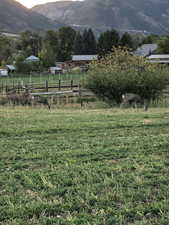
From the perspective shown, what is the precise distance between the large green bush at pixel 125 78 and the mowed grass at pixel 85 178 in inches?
574

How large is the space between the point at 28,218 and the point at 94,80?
2003 centimetres

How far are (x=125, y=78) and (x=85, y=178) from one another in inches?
720

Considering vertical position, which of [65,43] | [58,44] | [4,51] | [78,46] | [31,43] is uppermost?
[31,43]

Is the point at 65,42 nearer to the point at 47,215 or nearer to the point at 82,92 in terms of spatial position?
the point at 82,92

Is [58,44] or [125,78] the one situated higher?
[58,44]

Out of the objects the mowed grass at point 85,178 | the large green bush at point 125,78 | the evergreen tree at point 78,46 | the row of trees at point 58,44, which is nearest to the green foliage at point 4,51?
the row of trees at point 58,44

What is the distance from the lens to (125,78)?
22219mm

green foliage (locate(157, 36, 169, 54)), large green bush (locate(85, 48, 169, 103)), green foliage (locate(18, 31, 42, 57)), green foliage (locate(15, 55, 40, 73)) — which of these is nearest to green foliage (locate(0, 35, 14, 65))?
green foliage (locate(18, 31, 42, 57))

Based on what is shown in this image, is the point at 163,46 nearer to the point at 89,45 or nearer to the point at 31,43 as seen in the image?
the point at 89,45

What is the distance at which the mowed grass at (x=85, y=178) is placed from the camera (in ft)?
11.3

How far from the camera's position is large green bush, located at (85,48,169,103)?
22.3 metres

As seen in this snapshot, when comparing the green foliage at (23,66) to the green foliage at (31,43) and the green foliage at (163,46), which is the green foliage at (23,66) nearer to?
the green foliage at (31,43)

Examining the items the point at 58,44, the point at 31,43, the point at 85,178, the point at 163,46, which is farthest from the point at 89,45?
the point at 85,178

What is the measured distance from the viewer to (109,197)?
3.86 metres
